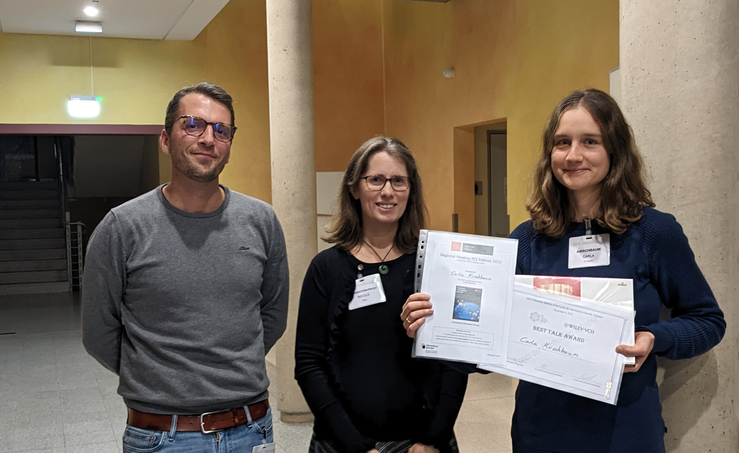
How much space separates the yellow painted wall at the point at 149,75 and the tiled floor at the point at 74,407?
2.99 metres

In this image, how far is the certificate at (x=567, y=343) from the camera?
1659 mm

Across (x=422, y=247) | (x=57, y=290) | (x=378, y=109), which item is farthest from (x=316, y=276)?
(x=57, y=290)

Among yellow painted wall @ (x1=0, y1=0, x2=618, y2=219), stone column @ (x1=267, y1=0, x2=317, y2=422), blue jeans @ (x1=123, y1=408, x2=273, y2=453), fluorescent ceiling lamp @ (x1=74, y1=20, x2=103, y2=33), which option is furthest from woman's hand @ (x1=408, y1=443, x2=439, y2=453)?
fluorescent ceiling lamp @ (x1=74, y1=20, x2=103, y2=33)

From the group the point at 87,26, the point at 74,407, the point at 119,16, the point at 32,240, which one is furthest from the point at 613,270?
the point at 32,240

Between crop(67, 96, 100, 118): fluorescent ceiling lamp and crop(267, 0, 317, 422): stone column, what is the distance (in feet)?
14.7

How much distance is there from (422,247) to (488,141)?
22.5 ft

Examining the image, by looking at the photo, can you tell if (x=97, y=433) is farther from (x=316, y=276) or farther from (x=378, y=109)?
(x=378, y=109)

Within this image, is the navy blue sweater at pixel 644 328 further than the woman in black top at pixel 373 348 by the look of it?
No

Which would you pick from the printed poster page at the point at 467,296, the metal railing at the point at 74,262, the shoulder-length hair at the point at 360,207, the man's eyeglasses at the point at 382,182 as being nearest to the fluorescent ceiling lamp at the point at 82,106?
the metal railing at the point at 74,262

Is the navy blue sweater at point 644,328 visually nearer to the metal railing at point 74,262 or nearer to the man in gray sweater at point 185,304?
the man in gray sweater at point 185,304

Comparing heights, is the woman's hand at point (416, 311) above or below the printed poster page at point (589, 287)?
below

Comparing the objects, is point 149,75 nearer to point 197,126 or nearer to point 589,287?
point 197,126

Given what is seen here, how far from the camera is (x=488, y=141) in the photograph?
8492mm
